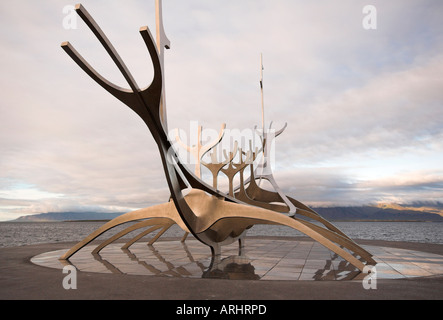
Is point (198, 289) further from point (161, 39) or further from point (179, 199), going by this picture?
point (161, 39)

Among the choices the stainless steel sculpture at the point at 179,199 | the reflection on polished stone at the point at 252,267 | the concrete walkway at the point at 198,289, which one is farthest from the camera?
the reflection on polished stone at the point at 252,267

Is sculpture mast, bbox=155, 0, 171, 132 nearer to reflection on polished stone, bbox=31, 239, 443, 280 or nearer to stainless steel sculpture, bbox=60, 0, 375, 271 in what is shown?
stainless steel sculpture, bbox=60, 0, 375, 271

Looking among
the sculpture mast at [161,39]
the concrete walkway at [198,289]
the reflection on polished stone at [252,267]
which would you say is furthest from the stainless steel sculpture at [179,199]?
the concrete walkway at [198,289]

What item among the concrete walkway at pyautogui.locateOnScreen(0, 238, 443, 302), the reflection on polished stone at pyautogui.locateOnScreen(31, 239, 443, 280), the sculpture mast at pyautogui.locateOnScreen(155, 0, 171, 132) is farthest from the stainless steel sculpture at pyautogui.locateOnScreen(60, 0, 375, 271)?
the concrete walkway at pyautogui.locateOnScreen(0, 238, 443, 302)

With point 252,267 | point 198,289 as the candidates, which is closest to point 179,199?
point 252,267

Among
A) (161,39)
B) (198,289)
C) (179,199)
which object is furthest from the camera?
(161,39)

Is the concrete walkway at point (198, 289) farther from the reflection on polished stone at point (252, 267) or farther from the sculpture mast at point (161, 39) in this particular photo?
the sculpture mast at point (161, 39)

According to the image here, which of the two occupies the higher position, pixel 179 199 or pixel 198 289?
pixel 179 199
